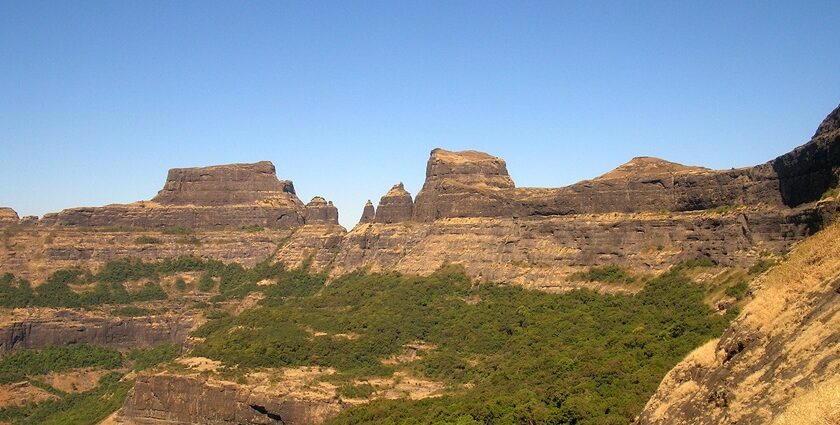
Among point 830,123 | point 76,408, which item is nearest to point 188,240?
point 76,408

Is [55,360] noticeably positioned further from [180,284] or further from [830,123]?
[830,123]

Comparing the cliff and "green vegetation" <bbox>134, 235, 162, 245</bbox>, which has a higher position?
the cliff

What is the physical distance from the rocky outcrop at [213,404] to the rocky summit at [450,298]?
0.15 metres

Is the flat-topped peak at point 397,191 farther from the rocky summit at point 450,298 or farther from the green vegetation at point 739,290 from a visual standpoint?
the green vegetation at point 739,290

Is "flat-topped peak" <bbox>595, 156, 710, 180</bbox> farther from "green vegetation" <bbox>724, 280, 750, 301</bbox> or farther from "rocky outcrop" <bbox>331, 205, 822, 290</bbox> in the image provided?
"green vegetation" <bbox>724, 280, 750, 301</bbox>

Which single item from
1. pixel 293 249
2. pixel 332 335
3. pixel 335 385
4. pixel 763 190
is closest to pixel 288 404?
pixel 335 385

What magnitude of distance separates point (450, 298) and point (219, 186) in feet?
196

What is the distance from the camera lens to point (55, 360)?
11094 centimetres

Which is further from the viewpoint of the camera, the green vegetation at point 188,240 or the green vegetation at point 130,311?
the green vegetation at point 188,240

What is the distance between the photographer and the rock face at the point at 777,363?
65.6 ft

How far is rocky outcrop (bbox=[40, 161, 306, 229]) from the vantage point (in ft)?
451

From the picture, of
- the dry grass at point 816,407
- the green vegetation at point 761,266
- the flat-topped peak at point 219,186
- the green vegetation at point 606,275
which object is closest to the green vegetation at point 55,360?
the flat-topped peak at point 219,186

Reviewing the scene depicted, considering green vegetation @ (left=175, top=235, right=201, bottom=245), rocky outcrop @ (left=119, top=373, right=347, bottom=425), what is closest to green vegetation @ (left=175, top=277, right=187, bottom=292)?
green vegetation @ (left=175, top=235, right=201, bottom=245)

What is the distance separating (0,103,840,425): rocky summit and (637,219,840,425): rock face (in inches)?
3.1
